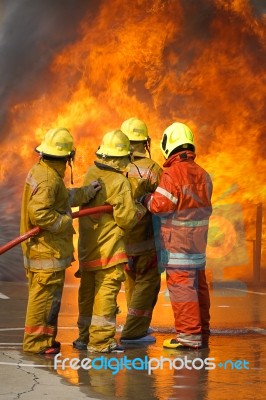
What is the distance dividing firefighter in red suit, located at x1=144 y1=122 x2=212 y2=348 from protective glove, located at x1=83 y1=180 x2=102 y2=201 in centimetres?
41

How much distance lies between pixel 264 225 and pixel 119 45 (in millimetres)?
3153

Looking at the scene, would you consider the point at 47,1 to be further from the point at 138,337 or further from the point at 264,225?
the point at 138,337

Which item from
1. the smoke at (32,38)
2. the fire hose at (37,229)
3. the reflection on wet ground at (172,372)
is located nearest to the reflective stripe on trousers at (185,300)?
the reflection on wet ground at (172,372)

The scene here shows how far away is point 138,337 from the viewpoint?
345 inches

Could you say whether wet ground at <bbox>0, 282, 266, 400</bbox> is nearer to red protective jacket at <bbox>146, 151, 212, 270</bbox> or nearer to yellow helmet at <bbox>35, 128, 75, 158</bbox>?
red protective jacket at <bbox>146, 151, 212, 270</bbox>

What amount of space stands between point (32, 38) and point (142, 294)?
291 inches

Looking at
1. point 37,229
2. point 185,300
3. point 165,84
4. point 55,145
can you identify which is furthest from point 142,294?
point 165,84

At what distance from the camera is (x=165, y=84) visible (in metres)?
15.3

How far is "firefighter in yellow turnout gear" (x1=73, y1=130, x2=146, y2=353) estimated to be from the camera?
26.6 ft

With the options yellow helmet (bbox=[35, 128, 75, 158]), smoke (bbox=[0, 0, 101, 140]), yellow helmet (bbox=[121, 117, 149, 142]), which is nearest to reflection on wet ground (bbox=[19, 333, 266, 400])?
yellow helmet (bbox=[35, 128, 75, 158])

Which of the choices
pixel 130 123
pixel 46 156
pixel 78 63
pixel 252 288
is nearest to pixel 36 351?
pixel 46 156

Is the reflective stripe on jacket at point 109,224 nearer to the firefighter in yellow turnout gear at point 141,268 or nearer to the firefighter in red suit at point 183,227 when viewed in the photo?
the firefighter in red suit at point 183,227

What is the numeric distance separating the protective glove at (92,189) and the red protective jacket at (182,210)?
41 centimetres

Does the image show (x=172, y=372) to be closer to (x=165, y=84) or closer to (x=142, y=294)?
(x=142, y=294)
